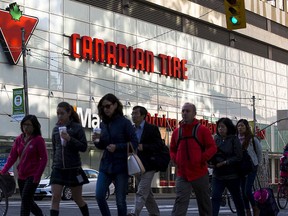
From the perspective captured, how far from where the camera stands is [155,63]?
4862cm

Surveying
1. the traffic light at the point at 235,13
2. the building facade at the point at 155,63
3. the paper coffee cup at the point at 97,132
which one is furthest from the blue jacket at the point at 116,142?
the building facade at the point at 155,63

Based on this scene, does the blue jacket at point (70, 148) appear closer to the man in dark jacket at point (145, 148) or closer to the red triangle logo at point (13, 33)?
the man in dark jacket at point (145, 148)

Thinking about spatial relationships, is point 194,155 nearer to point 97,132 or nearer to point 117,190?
point 117,190

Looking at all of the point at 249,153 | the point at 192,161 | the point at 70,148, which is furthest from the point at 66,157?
the point at 249,153

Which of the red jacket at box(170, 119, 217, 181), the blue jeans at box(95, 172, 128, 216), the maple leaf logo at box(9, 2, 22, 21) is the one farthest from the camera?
the maple leaf logo at box(9, 2, 22, 21)

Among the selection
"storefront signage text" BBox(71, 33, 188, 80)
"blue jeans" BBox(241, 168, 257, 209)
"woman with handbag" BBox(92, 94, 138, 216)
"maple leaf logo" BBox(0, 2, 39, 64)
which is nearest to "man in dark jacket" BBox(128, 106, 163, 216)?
"woman with handbag" BBox(92, 94, 138, 216)

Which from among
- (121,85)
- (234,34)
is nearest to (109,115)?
(121,85)

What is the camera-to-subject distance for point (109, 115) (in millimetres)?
9820

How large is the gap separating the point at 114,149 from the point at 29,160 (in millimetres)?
1416

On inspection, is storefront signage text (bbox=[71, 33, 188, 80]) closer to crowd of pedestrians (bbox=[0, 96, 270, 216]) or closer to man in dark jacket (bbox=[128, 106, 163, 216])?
man in dark jacket (bbox=[128, 106, 163, 216])

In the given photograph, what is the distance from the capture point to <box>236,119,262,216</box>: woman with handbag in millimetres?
12750

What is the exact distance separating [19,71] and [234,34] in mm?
A: 24903

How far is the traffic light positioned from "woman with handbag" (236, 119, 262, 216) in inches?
144

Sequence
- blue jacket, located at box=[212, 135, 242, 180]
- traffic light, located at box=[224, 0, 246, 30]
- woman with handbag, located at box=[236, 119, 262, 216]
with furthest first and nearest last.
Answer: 1. traffic light, located at box=[224, 0, 246, 30]
2. woman with handbag, located at box=[236, 119, 262, 216]
3. blue jacket, located at box=[212, 135, 242, 180]
